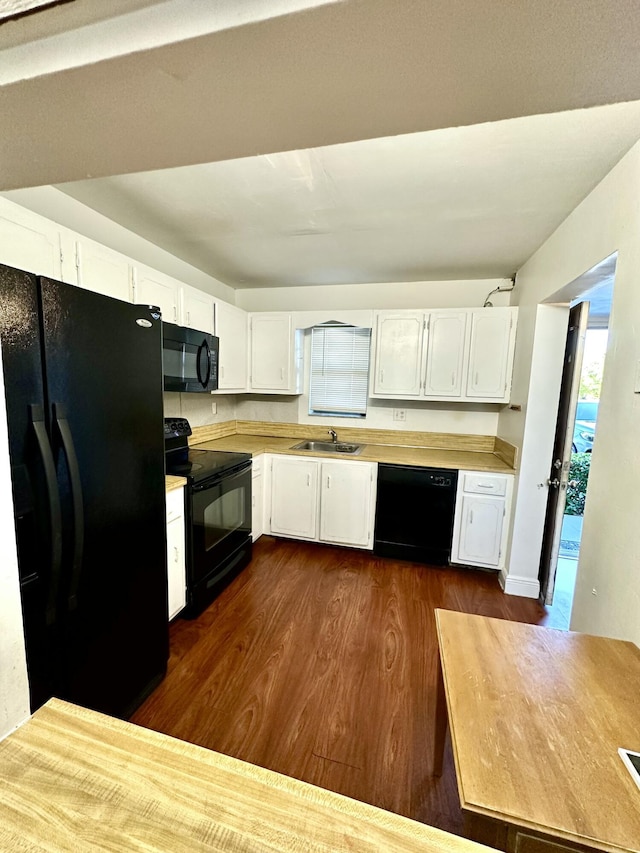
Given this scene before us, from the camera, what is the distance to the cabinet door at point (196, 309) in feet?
8.48

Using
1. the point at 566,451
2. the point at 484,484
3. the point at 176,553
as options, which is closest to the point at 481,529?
the point at 484,484

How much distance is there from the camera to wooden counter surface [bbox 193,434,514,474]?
2.84m

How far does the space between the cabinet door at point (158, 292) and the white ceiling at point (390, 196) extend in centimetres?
35

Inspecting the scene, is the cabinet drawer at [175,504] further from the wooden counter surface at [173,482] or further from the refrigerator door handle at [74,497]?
the refrigerator door handle at [74,497]

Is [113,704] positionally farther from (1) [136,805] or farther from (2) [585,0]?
(2) [585,0]

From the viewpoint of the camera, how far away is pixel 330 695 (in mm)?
1705

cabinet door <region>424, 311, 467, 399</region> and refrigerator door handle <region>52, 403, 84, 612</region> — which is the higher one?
cabinet door <region>424, 311, 467, 399</region>

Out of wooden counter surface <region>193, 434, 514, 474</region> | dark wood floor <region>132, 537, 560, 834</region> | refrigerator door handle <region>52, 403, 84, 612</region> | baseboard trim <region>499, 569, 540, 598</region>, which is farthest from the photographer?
wooden counter surface <region>193, 434, 514, 474</region>

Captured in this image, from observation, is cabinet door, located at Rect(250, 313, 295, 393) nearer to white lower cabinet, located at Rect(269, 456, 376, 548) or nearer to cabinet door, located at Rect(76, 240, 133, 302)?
white lower cabinet, located at Rect(269, 456, 376, 548)

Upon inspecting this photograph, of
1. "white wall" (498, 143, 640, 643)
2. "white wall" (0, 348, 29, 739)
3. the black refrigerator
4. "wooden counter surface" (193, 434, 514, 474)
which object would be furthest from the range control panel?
"white wall" (498, 143, 640, 643)

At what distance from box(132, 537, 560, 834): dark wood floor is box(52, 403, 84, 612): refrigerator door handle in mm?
817

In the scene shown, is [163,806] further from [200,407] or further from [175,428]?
[200,407]

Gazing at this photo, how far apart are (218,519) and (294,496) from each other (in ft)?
3.08

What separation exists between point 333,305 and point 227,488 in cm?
222
